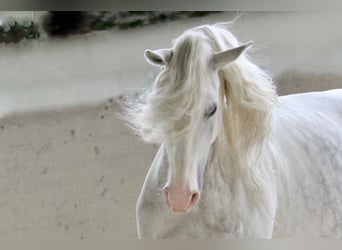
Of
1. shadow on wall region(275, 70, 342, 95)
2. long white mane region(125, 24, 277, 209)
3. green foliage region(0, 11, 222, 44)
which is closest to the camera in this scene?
long white mane region(125, 24, 277, 209)

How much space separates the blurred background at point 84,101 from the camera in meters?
1.33

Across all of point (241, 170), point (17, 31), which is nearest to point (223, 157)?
point (241, 170)

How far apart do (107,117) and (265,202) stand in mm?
537

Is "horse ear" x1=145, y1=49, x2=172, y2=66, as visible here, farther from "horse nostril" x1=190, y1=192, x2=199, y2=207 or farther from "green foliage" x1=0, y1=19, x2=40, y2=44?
"green foliage" x1=0, y1=19, x2=40, y2=44

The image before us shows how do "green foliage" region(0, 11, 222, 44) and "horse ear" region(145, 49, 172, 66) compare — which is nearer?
"horse ear" region(145, 49, 172, 66)

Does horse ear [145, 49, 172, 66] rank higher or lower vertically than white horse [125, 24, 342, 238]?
higher

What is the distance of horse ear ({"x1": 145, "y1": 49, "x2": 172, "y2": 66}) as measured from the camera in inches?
36.1

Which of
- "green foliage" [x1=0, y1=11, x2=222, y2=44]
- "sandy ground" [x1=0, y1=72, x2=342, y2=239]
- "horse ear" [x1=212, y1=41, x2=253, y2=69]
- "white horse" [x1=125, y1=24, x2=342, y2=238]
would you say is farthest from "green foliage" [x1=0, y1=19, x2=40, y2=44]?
"horse ear" [x1=212, y1=41, x2=253, y2=69]

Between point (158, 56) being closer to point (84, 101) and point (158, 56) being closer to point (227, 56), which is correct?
point (227, 56)

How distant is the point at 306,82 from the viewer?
144cm

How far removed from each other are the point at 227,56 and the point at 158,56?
117mm

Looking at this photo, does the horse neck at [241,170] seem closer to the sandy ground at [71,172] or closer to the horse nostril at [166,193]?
the horse nostril at [166,193]

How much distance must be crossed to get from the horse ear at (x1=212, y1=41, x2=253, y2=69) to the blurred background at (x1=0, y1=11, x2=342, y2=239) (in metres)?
0.40

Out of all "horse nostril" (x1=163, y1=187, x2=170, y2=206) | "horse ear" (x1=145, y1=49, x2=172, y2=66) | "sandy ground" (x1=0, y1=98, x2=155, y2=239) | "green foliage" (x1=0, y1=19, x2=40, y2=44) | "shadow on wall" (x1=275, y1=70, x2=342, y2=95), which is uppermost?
"green foliage" (x1=0, y1=19, x2=40, y2=44)
